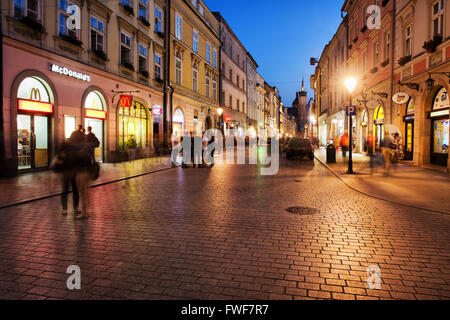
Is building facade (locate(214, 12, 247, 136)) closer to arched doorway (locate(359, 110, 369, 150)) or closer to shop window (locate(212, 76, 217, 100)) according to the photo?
shop window (locate(212, 76, 217, 100))

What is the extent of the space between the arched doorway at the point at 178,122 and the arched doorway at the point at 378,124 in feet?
47.9

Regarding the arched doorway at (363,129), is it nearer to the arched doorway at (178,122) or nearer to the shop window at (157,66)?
the arched doorway at (178,122)

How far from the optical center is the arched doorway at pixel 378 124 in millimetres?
22453

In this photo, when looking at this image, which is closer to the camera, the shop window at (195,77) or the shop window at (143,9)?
the shop window at (143,9)

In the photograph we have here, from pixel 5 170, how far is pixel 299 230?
37.0 ft

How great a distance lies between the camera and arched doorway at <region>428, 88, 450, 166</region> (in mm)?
15000

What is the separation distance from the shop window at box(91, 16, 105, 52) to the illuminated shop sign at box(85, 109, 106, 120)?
10.1 ft

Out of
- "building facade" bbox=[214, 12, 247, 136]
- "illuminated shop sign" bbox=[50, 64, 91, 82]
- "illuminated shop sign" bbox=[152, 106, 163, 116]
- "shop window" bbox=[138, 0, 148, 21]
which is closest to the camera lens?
"illuminated shop sign" bbox=[50, 64, 91, 82]

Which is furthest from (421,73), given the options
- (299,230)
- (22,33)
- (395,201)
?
(22,33)

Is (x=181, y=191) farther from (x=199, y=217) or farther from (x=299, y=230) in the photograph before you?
(x=299, y=230)

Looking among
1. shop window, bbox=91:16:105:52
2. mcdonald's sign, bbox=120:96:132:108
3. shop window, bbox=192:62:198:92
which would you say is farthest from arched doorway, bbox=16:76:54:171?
shop window, bbox=192:62:198:92

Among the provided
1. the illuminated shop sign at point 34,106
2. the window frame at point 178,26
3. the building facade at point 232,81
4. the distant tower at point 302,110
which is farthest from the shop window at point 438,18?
the distant tower at point 302,110

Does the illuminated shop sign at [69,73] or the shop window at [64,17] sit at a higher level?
the shop window at [64,17]

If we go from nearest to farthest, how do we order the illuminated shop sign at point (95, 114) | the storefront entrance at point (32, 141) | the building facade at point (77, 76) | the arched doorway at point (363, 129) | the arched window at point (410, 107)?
the building facade at point (77, 76), the storefront entrance at point (32, 141), the illuminated shop sign at point (95, 114), the arched window at point (410, 107), the arched doorway at point (363, 129)
